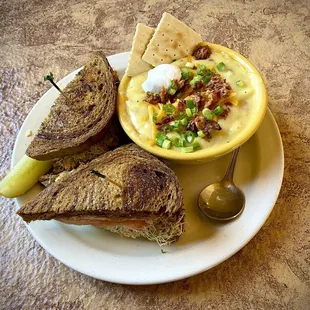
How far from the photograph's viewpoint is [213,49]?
2145 mm

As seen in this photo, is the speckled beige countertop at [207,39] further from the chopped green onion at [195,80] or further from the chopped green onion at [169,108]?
the chopped green onion at [169,108]

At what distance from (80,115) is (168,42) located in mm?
533

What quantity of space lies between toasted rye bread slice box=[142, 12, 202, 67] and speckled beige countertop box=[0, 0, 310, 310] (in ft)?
1.81

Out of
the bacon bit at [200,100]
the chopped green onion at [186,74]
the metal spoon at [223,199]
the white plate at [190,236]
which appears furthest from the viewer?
the chopped green onion at [186,74]

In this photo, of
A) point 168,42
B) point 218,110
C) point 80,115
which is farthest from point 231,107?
point 80,115

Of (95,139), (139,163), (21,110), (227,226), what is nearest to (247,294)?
(227,226)

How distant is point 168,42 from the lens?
2.11 m

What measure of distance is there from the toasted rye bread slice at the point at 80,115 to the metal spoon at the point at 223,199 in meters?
0.54

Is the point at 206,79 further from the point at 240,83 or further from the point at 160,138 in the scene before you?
the point at 160,138

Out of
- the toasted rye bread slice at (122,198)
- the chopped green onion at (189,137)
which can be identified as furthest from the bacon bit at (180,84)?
the toasted rye bread slice at (122,198)

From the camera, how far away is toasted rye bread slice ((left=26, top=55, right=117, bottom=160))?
1965 millimetres

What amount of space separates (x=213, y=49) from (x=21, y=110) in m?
1.09

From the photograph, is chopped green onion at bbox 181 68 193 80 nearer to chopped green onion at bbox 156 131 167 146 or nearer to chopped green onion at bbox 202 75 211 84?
chopped green onion at bbox 202 75 211 84

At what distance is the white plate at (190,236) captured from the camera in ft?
5.64
